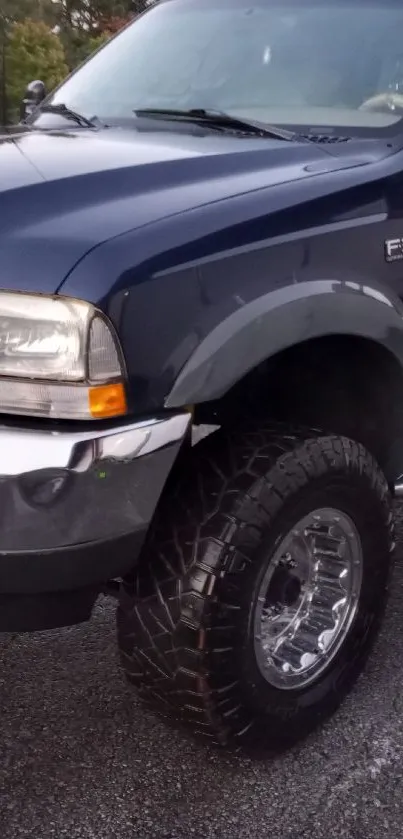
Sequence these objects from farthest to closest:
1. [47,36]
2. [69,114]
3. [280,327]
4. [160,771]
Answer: [47,36] → [69,114] → [160,771] → [280,327]

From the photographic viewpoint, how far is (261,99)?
2.83 metres

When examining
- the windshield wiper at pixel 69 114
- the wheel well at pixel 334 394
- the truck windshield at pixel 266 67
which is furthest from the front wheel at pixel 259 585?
the windshield wiper at pixel 69 114

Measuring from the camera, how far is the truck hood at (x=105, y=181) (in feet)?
5.76

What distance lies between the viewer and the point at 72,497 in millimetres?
1696

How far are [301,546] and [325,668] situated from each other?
1.07ft

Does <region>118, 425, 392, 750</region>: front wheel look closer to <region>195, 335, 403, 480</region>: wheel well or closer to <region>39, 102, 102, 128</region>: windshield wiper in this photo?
<region>195, 335, 403, 480</region>: wheel well

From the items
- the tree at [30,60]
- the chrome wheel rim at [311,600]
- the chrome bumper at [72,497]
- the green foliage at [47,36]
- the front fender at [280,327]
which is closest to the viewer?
the chrome bumper at [72,497]

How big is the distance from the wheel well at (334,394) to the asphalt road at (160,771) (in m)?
0.70

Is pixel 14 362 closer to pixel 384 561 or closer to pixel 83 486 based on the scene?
pixel 83 486

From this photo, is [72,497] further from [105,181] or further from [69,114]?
[69,114]

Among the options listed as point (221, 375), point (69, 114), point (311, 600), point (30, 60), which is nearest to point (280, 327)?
point (221, 375)

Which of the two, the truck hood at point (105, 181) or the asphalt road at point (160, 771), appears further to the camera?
the asphalt road at point (160, 771)

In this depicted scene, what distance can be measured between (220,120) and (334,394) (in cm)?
89

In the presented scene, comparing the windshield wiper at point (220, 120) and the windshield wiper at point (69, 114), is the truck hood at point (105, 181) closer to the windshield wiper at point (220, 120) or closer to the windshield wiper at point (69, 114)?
the windshield wiper at point (220, 120)
